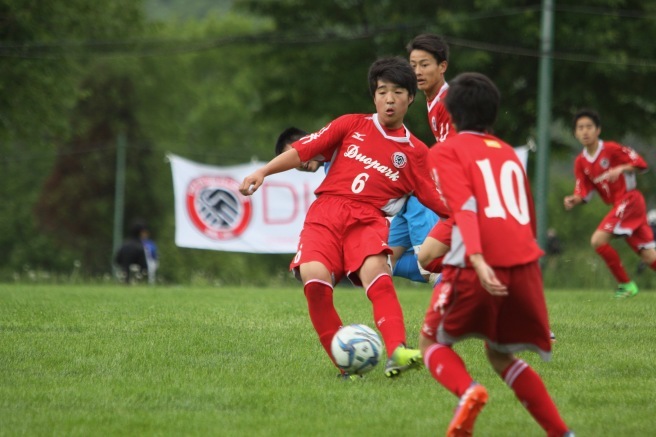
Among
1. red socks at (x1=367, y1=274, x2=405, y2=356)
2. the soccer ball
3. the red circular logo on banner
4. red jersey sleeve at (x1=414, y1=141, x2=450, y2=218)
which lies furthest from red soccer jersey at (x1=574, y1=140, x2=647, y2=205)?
the red circular logo on banner

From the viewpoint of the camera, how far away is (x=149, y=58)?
5466 centimetres

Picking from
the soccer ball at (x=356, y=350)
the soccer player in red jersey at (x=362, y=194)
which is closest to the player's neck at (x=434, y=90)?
the soccer player in red jersey at (x=362, y=194)

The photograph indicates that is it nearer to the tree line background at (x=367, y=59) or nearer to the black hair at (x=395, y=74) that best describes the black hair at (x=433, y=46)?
the black hair at (x=395, y=74)

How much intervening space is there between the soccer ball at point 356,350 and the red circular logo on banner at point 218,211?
14.4 metres

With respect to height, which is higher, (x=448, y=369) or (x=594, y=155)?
(x=448, y=369)

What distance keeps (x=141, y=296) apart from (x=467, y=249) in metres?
8.63

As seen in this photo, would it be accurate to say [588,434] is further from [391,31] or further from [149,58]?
[149,58]

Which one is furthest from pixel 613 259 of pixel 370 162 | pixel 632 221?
pixel 370 162

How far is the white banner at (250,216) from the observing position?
821 inches

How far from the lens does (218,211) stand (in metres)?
21.0

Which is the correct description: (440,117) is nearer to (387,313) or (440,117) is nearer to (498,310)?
(387,313)

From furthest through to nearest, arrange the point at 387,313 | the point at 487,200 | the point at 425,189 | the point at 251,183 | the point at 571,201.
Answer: the point at 571,201 < the point at 425,189 < the point at 387,313 < the point at 251,183 < the point at 487,200

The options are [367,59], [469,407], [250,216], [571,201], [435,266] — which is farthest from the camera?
[367,59]

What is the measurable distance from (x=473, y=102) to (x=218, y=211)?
1603cm
